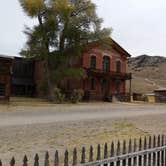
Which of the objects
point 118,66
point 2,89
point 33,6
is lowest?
point 2,89

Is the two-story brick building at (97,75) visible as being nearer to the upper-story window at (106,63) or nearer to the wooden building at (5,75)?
the upper-story window at (106,63)

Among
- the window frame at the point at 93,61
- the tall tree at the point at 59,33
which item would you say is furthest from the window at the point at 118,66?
the tall tree at the point at 59,33

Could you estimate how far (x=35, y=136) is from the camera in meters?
13.3

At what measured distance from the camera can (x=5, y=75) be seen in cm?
4028

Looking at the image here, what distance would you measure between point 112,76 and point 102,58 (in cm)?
294

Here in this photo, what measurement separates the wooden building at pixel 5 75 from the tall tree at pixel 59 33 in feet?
21.5

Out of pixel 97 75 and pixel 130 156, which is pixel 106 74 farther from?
pixel 130 156

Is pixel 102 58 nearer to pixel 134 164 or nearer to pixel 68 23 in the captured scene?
pixel 68 23

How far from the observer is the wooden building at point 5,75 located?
1575 inches

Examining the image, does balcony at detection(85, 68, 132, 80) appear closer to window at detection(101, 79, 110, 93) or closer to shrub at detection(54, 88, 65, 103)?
window at detection(101, 79, 110, 93)

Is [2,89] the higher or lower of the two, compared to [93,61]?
lower

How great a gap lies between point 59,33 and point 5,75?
1016cm

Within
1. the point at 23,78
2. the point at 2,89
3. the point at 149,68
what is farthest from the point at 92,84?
the point at 149,68

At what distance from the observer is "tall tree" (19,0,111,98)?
46250 mm
